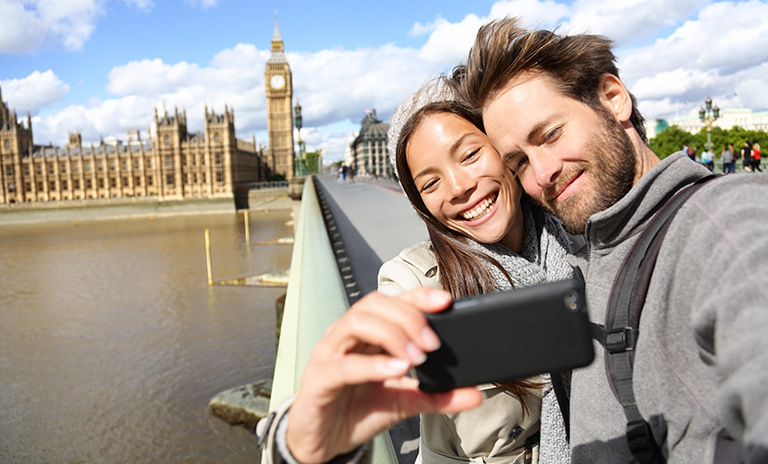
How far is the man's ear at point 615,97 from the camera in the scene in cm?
121

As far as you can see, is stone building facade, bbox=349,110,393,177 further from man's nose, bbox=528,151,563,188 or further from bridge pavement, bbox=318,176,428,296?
man's nose, bbox=528,151,563,188

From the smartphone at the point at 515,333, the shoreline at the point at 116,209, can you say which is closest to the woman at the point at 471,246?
the smartphone at the point at 515,333

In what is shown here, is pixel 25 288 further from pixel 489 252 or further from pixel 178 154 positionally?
pixel 178 154

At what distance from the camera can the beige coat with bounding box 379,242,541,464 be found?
131 centimetres

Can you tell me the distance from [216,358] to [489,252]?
35.9 ft

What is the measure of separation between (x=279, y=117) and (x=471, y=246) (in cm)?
8765

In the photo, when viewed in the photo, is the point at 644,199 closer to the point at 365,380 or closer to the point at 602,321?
the point at 602,321

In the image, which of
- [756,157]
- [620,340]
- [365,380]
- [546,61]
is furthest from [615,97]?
[756,157]

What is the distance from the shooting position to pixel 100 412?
377 inches

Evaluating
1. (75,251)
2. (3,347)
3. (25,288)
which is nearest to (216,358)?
(3,347)

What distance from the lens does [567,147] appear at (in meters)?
1.15

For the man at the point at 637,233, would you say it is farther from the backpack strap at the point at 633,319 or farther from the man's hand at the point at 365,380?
the man's hand at the point at 365,380

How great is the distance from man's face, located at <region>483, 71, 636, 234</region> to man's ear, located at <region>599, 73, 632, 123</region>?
31 millimetres

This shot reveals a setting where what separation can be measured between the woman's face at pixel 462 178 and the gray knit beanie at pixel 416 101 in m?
0.05
